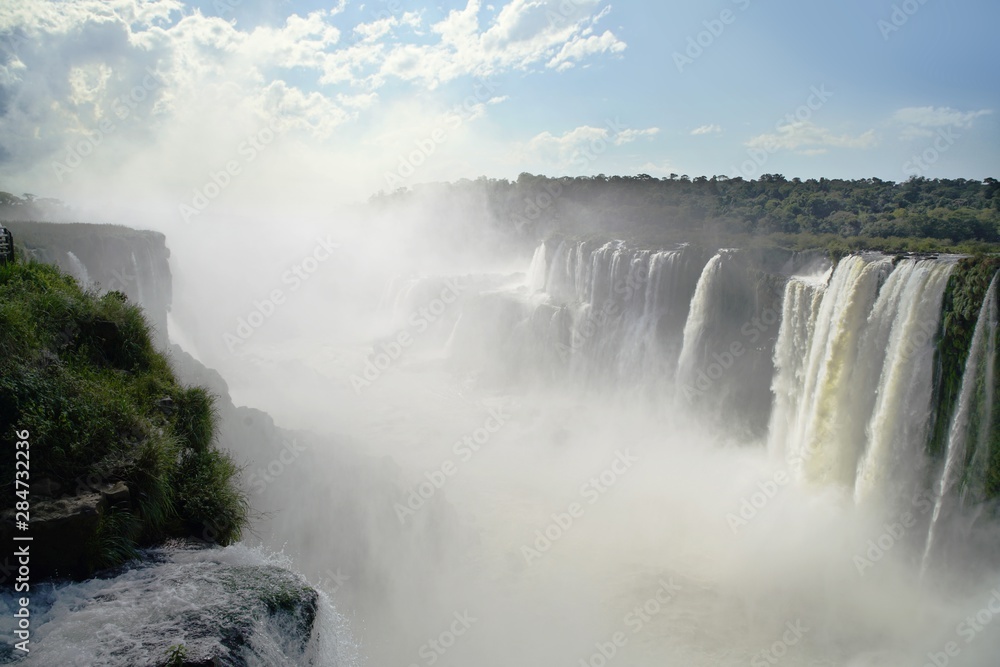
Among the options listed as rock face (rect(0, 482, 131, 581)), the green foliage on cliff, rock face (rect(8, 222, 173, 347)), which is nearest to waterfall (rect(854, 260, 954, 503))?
the green foliage on cliff

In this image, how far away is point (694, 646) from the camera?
10.8 m

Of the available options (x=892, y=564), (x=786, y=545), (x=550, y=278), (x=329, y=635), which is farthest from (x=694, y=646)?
(x=550, y=278)

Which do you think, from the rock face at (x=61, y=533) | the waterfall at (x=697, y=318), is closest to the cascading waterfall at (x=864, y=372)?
the waterfall at (x=697, y=318)

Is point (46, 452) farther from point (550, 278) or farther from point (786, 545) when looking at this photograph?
point (550, 278)

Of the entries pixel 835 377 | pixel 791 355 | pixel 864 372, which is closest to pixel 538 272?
pixel 791 355

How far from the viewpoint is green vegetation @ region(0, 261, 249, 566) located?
3.97 metres

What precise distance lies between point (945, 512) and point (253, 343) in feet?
112

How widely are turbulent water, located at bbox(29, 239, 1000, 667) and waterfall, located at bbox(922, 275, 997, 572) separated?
32 millimetres

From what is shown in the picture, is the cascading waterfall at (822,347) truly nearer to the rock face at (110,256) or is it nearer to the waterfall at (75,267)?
the rock face at (110,256)

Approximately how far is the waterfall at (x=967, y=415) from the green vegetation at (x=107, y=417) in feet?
41.8

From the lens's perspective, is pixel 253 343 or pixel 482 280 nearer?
pixel 253 343

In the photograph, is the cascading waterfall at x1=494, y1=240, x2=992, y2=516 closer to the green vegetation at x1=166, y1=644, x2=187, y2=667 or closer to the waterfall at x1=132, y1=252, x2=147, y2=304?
the green vegetation at x1=166, y1=644, x2=187, y2=667

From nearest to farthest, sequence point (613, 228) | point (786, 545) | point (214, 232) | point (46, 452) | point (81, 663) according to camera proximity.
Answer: point (81, 663), point (46, 452), point (786, 545), point (613, 228), point (214, 232)

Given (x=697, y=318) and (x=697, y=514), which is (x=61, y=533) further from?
(x=697, y=318)
